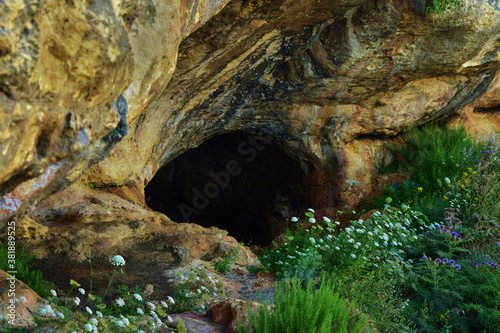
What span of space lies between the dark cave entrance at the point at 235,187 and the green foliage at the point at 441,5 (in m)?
3.97

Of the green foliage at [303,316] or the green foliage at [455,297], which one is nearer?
the green foliage at [303,316]

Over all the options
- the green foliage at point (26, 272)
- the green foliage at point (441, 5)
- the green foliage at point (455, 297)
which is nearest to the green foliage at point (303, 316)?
the green foliage at point (455, 297)

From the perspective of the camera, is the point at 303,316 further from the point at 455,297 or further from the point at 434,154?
the point at 434,154

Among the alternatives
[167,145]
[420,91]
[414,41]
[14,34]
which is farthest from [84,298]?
[420,91]

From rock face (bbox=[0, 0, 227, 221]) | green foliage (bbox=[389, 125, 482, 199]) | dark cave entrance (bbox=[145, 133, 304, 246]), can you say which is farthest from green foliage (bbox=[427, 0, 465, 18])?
rock face (bbox=[0, 0, 227, 221])

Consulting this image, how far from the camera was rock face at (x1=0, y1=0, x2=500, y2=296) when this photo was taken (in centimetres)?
181

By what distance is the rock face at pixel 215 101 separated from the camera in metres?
1.81

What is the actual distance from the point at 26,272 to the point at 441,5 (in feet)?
17.7

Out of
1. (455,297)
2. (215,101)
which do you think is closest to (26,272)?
(455,297)

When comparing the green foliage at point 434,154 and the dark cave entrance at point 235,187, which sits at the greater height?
the green foliage at point 434,154

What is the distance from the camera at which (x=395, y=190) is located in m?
7.35

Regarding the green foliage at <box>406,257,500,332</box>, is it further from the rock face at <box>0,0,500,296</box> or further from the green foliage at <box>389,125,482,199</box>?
the green foliage at <box>389,125,482,199</box>

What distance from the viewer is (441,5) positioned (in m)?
5.35

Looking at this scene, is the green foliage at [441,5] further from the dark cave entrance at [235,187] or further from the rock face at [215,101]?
the dark cave entrance at [235,187]
